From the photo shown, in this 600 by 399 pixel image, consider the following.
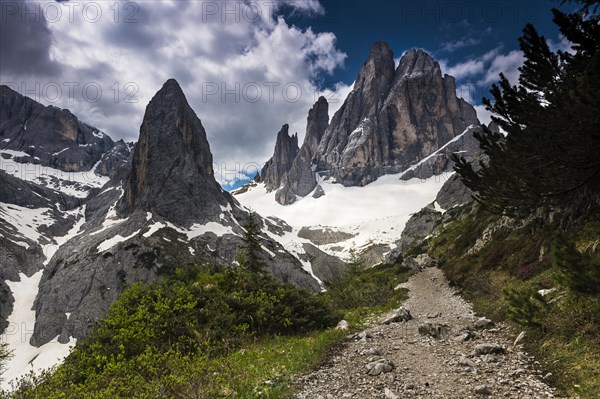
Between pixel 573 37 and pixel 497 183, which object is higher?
pixel 573 37

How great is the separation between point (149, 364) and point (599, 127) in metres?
11.6

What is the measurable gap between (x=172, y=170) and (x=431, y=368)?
177 metres

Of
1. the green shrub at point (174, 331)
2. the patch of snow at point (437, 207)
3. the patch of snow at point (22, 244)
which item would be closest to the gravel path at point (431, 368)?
the green shrub at point (174, 331)

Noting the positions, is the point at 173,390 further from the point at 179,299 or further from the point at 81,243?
the point at 81,243

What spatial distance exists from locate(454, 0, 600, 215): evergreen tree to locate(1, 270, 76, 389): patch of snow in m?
101

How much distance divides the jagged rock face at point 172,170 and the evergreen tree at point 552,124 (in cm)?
15887

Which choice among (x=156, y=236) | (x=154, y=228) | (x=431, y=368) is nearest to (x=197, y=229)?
(x=154, y=228)

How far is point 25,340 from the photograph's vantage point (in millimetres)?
113438

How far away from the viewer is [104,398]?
22.1 feet

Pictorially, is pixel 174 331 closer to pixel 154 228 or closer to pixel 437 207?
pixel 154 228

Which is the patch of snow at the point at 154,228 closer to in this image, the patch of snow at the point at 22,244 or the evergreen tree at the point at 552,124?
the patch of snow at the point at 22,244

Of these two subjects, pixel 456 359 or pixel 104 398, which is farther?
pixel 456 359

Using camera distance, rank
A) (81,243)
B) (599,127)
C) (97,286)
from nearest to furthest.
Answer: (599,127)
(97,286)
(81,243)

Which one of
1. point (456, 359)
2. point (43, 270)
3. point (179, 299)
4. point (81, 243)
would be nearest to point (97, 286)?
point (81, 243)
